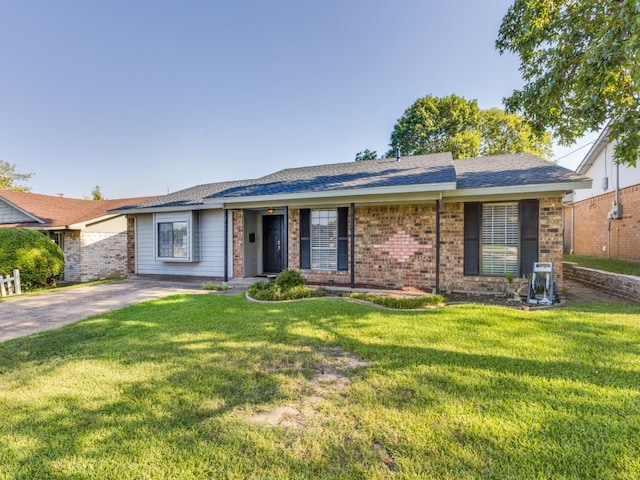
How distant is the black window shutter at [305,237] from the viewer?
10.2 metres

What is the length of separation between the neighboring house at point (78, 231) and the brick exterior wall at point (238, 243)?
656 cm

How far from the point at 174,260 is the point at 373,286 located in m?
7.57

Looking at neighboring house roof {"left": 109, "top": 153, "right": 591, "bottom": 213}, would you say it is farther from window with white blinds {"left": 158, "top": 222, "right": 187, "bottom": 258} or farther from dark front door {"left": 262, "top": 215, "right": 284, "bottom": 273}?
dark front door {"left": 262, "top": 215, "right": 284, "bottom": 273}

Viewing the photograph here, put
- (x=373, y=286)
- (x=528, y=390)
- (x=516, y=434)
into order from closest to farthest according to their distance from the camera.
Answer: (x=516, y=434) < (x=528, y=390) < (x=373, y=286)

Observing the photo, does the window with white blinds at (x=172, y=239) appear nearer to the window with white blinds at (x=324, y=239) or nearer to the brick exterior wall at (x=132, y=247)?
the brick exterior wall at (x=132, y=247)

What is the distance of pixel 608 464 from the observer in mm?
2055

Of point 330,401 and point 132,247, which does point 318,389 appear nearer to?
point 330,401

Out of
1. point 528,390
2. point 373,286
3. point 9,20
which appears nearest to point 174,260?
point 373,286

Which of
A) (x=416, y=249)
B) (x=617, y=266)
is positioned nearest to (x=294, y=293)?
(x=416, y=249)

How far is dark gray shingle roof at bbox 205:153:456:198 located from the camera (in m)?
8.15

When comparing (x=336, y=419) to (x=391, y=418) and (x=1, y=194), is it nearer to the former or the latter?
(x=391, y=418)

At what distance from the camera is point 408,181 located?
313 inches

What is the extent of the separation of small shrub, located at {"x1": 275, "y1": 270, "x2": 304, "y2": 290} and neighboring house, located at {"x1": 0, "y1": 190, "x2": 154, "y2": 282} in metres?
10.00

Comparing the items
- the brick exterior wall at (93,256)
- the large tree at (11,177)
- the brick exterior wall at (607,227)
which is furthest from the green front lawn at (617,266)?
the large tree at (11,177)
